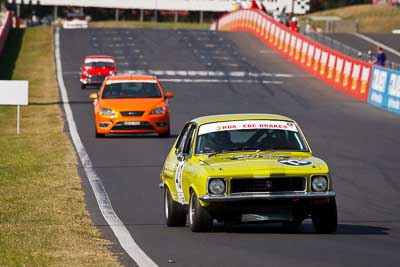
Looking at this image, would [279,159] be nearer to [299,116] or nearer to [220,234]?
[220,234]

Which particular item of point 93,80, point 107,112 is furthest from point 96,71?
point 107,112

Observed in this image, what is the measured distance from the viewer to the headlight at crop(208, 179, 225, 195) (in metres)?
13.6

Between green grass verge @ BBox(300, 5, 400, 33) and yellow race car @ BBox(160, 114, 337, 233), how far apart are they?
277 ft

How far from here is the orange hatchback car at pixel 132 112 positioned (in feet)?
101

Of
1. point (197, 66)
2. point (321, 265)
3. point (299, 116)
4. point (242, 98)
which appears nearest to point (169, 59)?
point (197, 66)

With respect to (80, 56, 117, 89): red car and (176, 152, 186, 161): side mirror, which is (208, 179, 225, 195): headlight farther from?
(80, 56, 117, 89): red car

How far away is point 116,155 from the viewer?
26.5 m

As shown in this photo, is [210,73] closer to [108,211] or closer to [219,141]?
[108,211]

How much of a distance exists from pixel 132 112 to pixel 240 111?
9859mm

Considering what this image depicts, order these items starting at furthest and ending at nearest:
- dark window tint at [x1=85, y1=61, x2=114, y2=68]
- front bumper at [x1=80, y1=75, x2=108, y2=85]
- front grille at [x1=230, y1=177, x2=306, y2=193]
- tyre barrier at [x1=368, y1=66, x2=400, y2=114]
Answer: dark window tint at [x1=85, y1=61, x2=114, y2=68] < front bumper at [x1=80, y1=75, x2=108, y2=85] < tyre barrier at [x1=368, y1=66, x2=400, y2=114] < front grille at [x1=230, y1=177, x2=306, y2=193]

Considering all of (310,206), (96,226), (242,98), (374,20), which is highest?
(310,206)

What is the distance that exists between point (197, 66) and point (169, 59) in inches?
133

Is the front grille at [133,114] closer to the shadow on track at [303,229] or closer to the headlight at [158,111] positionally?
the headlight at [158,111]

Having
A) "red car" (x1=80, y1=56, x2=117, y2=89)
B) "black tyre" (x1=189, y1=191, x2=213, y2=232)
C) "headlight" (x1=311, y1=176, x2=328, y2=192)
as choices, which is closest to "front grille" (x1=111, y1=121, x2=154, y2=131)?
"black tyre" (x1=189, y1=191, x2=213, y2=232)
